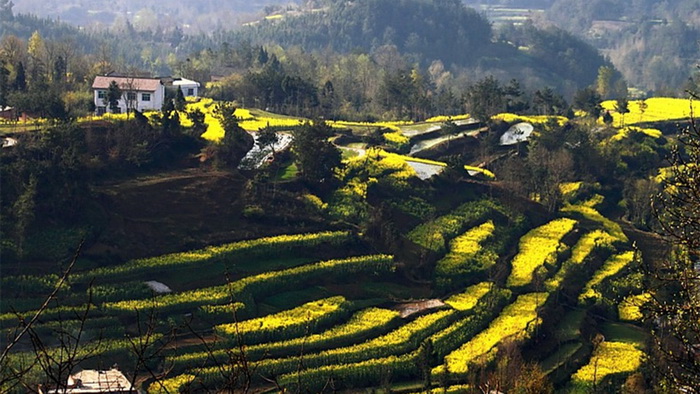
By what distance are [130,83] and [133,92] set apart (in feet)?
1.74

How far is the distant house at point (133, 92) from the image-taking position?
125 feet

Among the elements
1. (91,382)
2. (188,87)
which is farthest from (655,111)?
(91,382)

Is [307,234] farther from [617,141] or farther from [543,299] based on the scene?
[617,141]

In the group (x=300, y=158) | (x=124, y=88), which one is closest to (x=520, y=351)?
(x=300, y=158)

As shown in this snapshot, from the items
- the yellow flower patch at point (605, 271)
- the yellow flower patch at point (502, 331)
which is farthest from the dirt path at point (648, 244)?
the yellow flower patch at point (502, 331)

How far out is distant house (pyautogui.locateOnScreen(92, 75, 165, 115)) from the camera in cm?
3797

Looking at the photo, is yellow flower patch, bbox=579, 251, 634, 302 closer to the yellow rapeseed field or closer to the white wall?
the white wall

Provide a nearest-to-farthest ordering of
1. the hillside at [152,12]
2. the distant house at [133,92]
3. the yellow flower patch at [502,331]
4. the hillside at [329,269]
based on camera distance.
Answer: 1. the hillside at [329,269]
2. the yellow flower patch at [502,331]
3. the distant house at [133,92]
4. the hillside at [152,12]

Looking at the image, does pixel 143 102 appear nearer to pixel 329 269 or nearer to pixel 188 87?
pixel 188 87

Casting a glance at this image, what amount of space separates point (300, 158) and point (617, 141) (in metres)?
19.4

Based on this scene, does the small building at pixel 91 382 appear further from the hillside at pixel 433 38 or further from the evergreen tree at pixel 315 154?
the hillside at pixel 433 38

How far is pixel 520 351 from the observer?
2441 cm

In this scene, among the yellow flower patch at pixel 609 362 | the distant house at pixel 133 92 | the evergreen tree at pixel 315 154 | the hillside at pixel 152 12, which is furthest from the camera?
the hillside at pixel 152 12

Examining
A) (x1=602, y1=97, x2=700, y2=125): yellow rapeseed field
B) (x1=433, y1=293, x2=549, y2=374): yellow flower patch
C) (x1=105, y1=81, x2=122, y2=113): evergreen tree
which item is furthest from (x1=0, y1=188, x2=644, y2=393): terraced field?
(x1=602, y1=97, x2=700, y2=125): yellow rapeseed field
